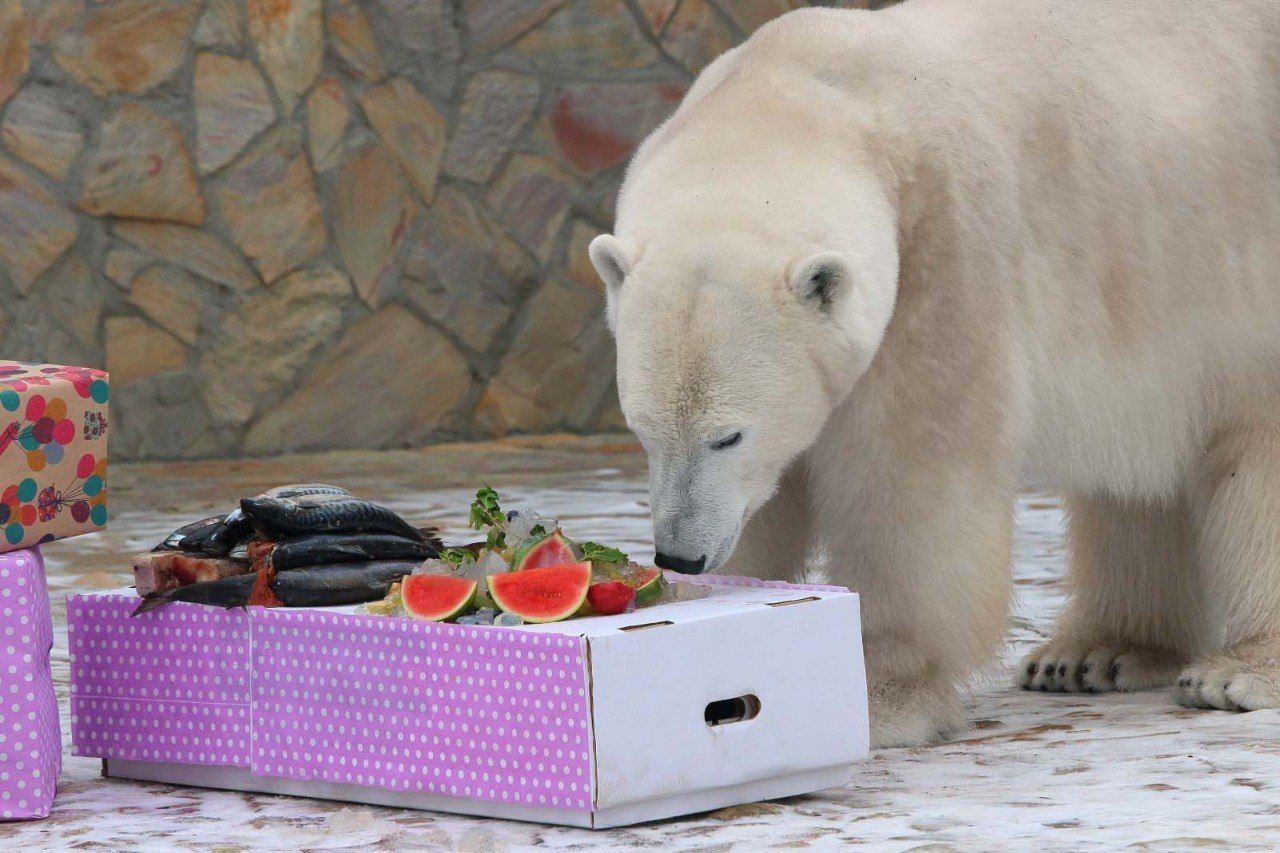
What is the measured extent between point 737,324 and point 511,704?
0.63 metres

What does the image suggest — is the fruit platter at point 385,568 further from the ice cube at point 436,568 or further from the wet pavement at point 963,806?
the wet pavement at point 963,806

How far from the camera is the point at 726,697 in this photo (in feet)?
8.11

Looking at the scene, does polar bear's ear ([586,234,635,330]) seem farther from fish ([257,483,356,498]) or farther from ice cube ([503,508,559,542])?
fish ([257,483,356,498])

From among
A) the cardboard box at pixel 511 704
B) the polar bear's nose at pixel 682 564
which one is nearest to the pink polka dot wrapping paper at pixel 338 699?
the cardboard box at pixel 511 704

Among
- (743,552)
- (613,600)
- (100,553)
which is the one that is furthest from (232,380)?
(613,600)

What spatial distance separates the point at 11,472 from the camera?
261 centimetres

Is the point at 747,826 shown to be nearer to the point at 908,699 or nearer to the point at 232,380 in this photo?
the point at 908,699

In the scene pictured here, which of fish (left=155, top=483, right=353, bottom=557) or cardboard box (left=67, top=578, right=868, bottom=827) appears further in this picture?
fish (left=155, top=483, right=353, bottom=557)

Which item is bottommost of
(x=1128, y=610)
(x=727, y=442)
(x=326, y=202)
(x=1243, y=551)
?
(x=1128, y=610)

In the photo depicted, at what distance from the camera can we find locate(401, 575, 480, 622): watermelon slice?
99.4 inches

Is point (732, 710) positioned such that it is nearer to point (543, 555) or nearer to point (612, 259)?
point (543, 555)

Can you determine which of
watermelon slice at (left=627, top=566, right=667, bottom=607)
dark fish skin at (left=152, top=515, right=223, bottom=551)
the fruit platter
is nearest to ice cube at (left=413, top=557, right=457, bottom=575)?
the fruit platter

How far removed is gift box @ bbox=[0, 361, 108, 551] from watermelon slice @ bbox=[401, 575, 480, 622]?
52 centimetres

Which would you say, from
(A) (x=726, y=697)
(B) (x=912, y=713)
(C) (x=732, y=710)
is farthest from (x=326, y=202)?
(A) (x=726, y=697)
